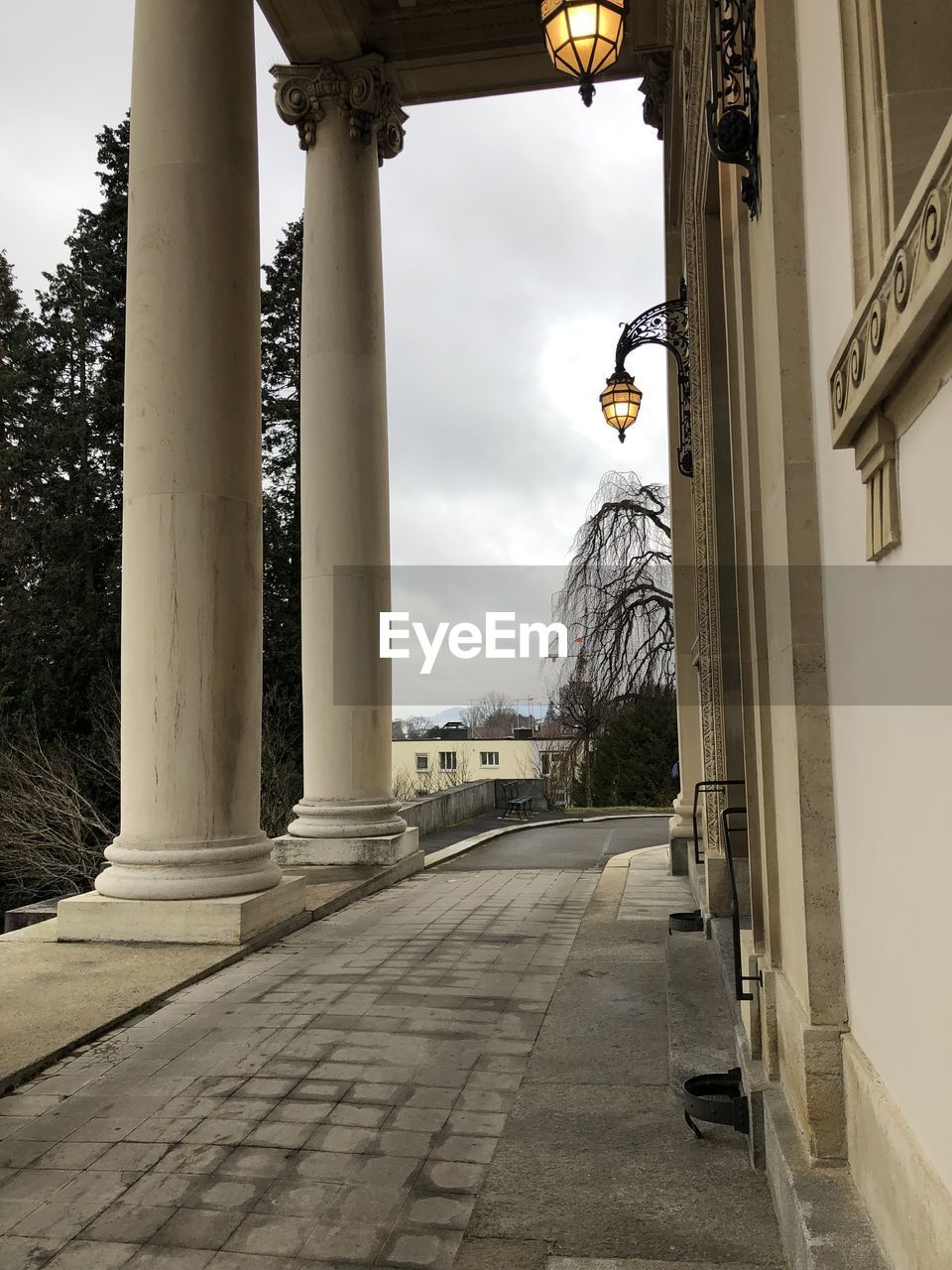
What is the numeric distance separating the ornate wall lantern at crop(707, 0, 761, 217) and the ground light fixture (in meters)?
2.78

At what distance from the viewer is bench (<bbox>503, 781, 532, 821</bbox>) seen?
5672 cm

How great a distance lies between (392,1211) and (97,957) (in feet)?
33.1

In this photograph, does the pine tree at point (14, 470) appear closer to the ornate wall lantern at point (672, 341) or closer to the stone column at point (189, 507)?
the ornate wall lantern at point (672, 341)

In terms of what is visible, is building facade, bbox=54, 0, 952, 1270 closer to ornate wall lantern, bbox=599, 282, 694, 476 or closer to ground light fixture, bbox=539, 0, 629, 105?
ornate wall lantern, bbox=599, 282, 694, 476

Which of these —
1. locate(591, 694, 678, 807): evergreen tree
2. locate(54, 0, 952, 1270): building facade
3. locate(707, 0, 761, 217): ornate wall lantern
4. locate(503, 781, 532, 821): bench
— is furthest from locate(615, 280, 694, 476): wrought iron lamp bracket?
locate(503, 781, 532, 821): bench

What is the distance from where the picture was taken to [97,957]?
54.0 ft

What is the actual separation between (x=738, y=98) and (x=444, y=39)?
2711 cm

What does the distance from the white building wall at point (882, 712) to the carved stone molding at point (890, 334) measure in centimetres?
19

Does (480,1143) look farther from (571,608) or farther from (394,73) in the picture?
(571,608)

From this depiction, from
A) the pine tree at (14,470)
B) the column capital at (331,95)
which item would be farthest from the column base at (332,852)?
the pine tree at (14,470)

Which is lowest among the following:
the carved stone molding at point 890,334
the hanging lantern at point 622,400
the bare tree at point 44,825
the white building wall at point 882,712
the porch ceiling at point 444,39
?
the bare tree at point 44,825

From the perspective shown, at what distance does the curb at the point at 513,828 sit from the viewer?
32750 mm

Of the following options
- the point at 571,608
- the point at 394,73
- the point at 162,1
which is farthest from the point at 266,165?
the point at 162,1

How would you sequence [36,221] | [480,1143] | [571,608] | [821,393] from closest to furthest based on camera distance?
[821,393], [480,1143], [571,608], [36,221]
